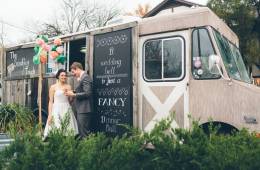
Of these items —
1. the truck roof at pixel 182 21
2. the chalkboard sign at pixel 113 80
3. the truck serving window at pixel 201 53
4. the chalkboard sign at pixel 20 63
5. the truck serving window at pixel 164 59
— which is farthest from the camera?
the chalkboard sign at pixel 20 63

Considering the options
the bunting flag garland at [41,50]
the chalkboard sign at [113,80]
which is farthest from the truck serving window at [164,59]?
the bunting flag garland at [41,50]

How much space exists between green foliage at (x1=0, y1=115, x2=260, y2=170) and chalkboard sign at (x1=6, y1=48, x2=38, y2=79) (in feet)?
21.7

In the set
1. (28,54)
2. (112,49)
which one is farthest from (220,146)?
(28,54)

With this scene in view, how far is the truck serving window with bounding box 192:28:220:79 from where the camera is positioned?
671 centimetres

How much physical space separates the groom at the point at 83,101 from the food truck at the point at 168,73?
33 centimetres

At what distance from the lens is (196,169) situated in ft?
10.5

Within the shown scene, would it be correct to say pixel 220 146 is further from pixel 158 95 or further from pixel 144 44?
pixel 144 44

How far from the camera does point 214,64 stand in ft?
21.6

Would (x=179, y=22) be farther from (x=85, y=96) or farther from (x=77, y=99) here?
(x=77, y=99)

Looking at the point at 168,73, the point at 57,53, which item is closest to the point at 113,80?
the point at 168,73

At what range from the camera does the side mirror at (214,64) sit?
21.5ft

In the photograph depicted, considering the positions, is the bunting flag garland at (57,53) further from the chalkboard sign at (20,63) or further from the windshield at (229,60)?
the windshield at (229,60)

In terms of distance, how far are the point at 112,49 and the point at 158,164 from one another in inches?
196

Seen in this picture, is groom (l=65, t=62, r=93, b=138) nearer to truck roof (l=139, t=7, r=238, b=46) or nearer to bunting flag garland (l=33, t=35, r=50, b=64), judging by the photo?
bunting flag garland (l=33, t=35, r=50, b=64)
